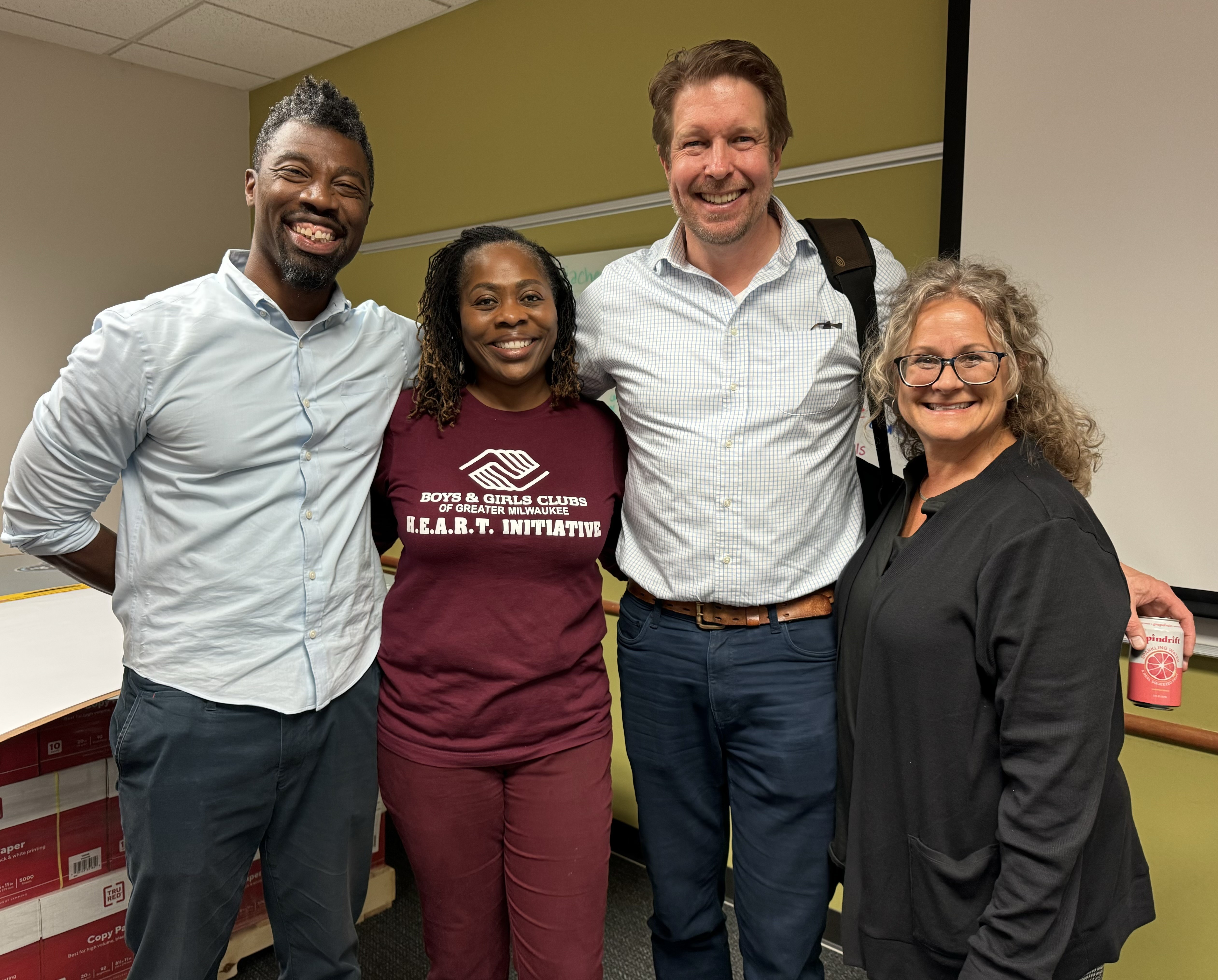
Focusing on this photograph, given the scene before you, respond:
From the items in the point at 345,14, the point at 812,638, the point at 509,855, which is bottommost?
the point at 509,855

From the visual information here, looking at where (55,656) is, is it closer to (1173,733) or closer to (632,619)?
(632,619)

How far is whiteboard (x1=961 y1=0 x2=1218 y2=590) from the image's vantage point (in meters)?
1.79

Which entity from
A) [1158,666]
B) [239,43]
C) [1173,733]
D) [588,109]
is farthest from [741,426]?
[239,43]

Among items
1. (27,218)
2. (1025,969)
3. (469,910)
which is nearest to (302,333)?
(469,910)

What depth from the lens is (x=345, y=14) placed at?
11.0ft

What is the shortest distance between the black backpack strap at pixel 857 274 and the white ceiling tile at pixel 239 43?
2.87 metres

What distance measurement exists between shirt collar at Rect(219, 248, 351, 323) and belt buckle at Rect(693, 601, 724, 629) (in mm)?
773

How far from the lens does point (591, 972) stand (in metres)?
1.50

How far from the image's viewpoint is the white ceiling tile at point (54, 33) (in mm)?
3553

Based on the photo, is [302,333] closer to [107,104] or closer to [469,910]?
[469,910]

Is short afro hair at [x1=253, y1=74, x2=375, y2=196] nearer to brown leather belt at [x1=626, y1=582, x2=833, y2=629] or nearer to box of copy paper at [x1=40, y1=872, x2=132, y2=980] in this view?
brown leather belt at [x1=626, y1=582, x2=833, y2=629]

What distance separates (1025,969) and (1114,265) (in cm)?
145

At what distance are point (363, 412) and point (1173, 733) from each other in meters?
1.73

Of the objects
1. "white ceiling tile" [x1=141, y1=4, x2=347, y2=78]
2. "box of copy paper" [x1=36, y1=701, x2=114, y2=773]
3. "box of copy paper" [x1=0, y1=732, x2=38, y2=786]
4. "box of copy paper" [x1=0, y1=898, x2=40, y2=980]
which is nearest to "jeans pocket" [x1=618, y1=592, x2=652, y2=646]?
"box of copy paper" [x1=36, y1=701, x2=114, y2=773]
